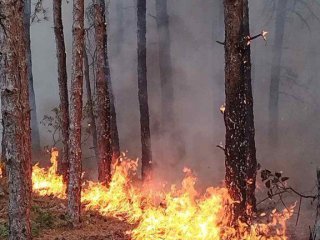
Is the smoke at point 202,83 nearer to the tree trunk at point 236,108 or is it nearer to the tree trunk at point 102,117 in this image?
the tree trunk at point 102,117

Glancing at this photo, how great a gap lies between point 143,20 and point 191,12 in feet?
15.2

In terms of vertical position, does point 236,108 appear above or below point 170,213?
above

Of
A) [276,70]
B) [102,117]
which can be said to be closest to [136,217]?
[102,117]

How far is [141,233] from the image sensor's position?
28.7 ft

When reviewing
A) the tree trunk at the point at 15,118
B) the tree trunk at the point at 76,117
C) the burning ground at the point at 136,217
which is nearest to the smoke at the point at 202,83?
the burning ground at the point at 136,217

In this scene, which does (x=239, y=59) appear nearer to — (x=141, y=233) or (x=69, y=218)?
(x=141, y=233)

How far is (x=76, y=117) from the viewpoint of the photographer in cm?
889

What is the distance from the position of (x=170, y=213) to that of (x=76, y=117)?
304 cm

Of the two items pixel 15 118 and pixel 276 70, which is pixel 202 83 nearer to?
pixel 276 70

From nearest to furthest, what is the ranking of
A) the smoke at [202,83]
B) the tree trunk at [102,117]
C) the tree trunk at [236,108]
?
the tree trunk at [236,108]
the tree trunk at [102,117]
the smoke at [202,83]

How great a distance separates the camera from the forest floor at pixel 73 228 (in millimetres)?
8406

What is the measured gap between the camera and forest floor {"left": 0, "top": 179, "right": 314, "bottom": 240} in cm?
841

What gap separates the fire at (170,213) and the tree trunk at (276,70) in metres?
6.89

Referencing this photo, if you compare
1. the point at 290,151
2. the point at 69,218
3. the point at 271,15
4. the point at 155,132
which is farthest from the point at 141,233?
the point at 271,15
